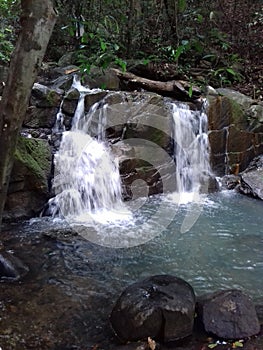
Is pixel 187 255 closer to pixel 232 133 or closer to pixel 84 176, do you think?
pixel 84 176

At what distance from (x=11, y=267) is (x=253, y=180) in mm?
5197

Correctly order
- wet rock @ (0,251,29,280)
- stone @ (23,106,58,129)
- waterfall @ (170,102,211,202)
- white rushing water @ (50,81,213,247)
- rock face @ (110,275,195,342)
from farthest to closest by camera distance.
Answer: waterfall @ (170,102,211,202) → stone @ (23,106,58,129) → white rushing water @ (50,81,213,247) → wet rock @ (0,251,29,280) → rock face @ (110,275,195,342)

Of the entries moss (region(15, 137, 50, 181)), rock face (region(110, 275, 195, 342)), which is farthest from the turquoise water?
moss (region(15, 137, 50, 181))

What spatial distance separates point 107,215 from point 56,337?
3.12 m

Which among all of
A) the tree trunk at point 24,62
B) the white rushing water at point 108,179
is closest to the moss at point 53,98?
the white rushing water at point 108,179

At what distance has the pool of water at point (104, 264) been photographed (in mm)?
3572

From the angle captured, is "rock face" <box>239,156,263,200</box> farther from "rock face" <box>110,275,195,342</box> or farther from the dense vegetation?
"rock face" <box>110,275,195,342</box>

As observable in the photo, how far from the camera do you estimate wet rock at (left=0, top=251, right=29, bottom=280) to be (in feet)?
13.6

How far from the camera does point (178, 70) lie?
9.16m

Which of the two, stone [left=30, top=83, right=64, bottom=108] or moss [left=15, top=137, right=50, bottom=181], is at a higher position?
stone [left=30, top=83, right=64, bottom=108]

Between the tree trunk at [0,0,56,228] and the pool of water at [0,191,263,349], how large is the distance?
5.85ft

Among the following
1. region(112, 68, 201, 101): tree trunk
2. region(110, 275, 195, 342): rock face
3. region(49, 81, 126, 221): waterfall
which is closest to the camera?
region(110, 275, 195, 342): rock face

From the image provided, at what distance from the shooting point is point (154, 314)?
3178 millimetres

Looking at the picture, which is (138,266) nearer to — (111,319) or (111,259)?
(111,259)
